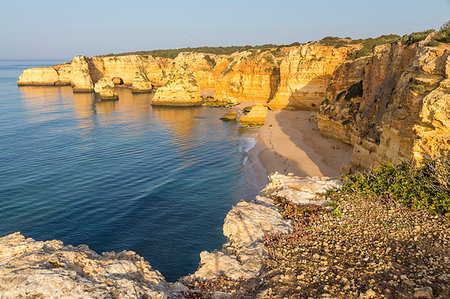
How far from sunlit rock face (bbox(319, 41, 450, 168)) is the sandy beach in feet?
11.7

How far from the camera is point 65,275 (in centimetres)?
710

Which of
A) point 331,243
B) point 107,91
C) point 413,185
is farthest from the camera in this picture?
point 107,91

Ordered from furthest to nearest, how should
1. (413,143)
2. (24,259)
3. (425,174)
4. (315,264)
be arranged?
(413,143) < (425,174) < (315,264) < (24,259)

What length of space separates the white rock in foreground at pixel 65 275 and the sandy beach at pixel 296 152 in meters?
19.3

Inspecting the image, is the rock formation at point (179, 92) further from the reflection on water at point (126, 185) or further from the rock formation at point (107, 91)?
the reflection on water at point (126, 185)

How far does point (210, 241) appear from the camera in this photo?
17672 mm

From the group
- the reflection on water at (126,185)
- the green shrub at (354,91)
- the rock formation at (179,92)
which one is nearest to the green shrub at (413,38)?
the green shrub at (354,91)

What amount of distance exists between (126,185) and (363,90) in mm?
25845

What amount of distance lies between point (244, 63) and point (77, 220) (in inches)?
2647

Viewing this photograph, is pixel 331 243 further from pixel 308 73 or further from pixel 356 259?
pixel 308 73

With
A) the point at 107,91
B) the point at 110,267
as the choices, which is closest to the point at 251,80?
the point at 107,91

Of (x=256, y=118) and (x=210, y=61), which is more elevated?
(x=210, y=61)

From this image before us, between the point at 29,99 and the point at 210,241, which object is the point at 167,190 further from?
the point at 29,99

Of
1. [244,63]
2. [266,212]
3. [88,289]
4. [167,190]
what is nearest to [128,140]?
[167,190]
